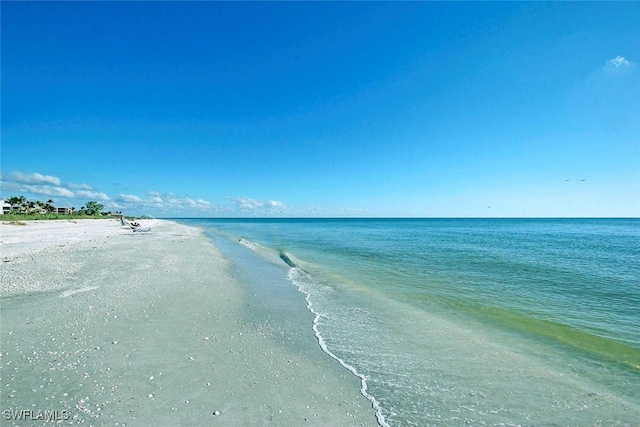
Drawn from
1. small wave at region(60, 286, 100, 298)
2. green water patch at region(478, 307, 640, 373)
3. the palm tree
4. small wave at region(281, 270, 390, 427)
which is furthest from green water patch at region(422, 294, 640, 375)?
the palm tree

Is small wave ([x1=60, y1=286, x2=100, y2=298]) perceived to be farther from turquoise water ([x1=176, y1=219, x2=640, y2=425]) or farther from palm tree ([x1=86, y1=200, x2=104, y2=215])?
palm tree ([x1=86, y1=200, x2=104, y2=215])

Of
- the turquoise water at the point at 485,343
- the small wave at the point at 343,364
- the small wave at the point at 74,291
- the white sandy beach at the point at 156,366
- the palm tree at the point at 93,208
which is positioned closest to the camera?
the white sandy beach at the point at 156,366

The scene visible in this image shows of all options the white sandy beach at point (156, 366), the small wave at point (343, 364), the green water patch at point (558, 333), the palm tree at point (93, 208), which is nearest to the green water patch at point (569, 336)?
the green water patch at point (558, 333)

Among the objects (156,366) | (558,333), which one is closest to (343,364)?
(156,366)

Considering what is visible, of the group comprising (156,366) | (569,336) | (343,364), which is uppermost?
(156,366)

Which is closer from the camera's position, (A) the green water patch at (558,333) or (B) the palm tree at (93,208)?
(A) the green water patch at (558,333)

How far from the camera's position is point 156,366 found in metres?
6.16

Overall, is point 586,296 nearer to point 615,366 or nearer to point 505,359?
point 615,366

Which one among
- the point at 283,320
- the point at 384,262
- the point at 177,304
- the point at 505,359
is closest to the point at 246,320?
the point at 283,320

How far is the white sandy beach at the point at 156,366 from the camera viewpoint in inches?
190

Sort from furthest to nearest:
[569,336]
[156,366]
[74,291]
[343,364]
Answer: [74,291]
[569,336]
[343,364]
[156,366]

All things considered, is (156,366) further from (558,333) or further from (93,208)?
(93,208)

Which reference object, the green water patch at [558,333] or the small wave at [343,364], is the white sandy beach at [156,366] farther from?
the green water patch at [558,333]

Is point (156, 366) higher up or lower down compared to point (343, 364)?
higher up
